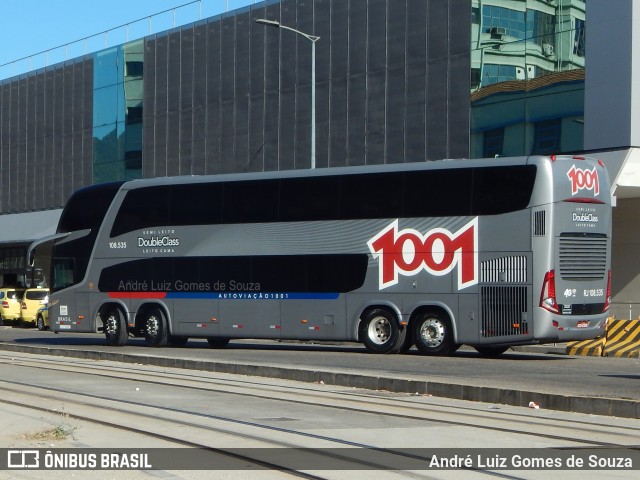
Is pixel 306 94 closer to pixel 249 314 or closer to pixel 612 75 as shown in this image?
pixel 612 75

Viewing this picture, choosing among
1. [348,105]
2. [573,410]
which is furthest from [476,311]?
[348,105]

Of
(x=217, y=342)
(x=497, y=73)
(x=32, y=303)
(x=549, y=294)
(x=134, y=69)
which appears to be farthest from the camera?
(x=134, y=69)

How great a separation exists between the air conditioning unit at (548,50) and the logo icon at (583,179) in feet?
43.7

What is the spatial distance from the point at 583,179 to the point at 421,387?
905 cm

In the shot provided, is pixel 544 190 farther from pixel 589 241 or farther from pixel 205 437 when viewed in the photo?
pixel 205 437

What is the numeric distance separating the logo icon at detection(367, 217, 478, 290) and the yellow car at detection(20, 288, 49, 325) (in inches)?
1051

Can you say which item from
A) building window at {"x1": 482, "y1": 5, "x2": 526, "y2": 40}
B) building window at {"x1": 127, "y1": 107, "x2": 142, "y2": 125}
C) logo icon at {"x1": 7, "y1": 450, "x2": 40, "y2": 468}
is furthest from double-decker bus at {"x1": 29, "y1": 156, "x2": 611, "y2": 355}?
building window at {"x1": 127, "y1": 107, "x2": 142, "y2": 125}

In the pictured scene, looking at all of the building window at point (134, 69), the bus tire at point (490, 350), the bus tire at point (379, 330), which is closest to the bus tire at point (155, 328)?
the bus tire at point (379, 330)

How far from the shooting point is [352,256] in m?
26.7

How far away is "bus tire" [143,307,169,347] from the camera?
100ft

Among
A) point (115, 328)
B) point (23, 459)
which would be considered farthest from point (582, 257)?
point (23, 459)

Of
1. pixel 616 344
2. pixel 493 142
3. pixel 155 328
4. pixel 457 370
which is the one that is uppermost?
pixel 493 142

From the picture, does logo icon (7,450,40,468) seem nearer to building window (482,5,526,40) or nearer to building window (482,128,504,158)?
building window (482,128,504,158)

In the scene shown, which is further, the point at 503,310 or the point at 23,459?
the point at 503,310
